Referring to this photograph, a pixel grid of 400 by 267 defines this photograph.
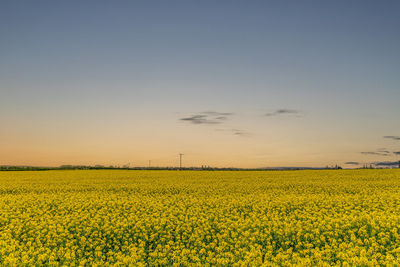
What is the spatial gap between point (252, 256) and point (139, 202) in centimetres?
1279

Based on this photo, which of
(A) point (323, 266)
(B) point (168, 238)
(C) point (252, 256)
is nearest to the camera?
(A) point (323, 266)

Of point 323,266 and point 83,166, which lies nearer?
point 323,266

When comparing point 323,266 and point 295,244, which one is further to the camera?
point 295,244

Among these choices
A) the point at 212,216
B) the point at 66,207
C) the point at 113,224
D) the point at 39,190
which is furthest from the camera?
the point at 39,190

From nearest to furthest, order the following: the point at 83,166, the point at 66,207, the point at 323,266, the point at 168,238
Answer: the point at 323,266
the point at 168,238
the point at 66,207
the point at 83,166

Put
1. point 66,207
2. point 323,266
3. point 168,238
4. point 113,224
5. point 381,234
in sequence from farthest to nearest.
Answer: point 66,207 < point 113,224 < point 168,238 < point 381,234 < point 323,266

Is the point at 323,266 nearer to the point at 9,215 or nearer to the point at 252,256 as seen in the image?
the point at 252,256

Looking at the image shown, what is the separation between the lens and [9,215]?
18438 millimetres

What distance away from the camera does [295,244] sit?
12938 millimetres

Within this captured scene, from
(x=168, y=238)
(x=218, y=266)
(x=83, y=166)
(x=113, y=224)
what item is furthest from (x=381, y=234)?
(x=83, y=166)

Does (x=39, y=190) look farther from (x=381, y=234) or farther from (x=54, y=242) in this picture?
(x=381, y=234)

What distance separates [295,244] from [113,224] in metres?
7.78

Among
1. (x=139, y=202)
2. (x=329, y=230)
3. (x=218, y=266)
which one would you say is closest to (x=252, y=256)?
(x=218, y=266)

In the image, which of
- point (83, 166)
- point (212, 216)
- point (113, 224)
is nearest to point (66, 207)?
point (113, 224)
